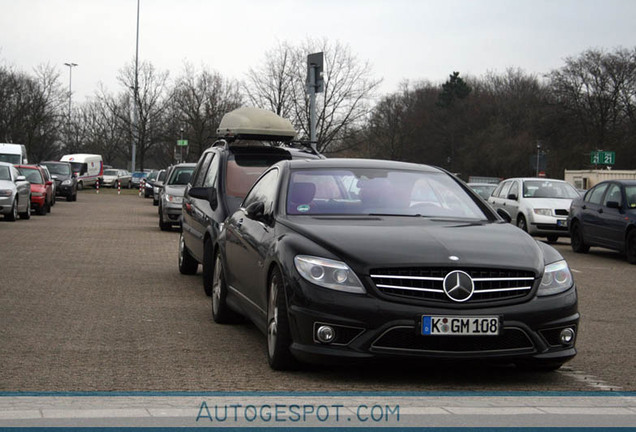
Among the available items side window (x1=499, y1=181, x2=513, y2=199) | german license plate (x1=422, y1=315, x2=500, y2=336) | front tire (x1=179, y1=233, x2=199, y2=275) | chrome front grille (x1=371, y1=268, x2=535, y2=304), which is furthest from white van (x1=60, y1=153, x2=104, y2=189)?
german license plate (x1=422, y1=315, x2=500, y2=336)

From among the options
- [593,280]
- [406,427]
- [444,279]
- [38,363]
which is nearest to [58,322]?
[38,363]

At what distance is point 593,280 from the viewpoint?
14.9 meters

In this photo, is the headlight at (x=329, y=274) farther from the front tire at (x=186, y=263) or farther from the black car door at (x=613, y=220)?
the black car door at (x=613, y=220)

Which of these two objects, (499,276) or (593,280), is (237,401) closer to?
(499,276)

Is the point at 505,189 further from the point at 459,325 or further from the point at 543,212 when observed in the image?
the point at 459,325

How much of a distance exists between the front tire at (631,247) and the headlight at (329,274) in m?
13.0

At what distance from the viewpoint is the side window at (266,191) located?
812cm

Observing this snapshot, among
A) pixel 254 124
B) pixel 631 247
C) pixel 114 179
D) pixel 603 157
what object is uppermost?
pixel 254 124

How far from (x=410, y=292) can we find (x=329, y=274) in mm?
521

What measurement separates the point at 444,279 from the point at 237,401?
1.49 meters

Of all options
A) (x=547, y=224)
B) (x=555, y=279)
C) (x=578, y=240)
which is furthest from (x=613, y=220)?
(x=555, y=279)

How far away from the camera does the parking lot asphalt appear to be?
261 inches

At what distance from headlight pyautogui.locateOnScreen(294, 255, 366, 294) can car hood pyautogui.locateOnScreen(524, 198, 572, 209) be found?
18.8 m

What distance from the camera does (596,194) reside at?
20.8m
